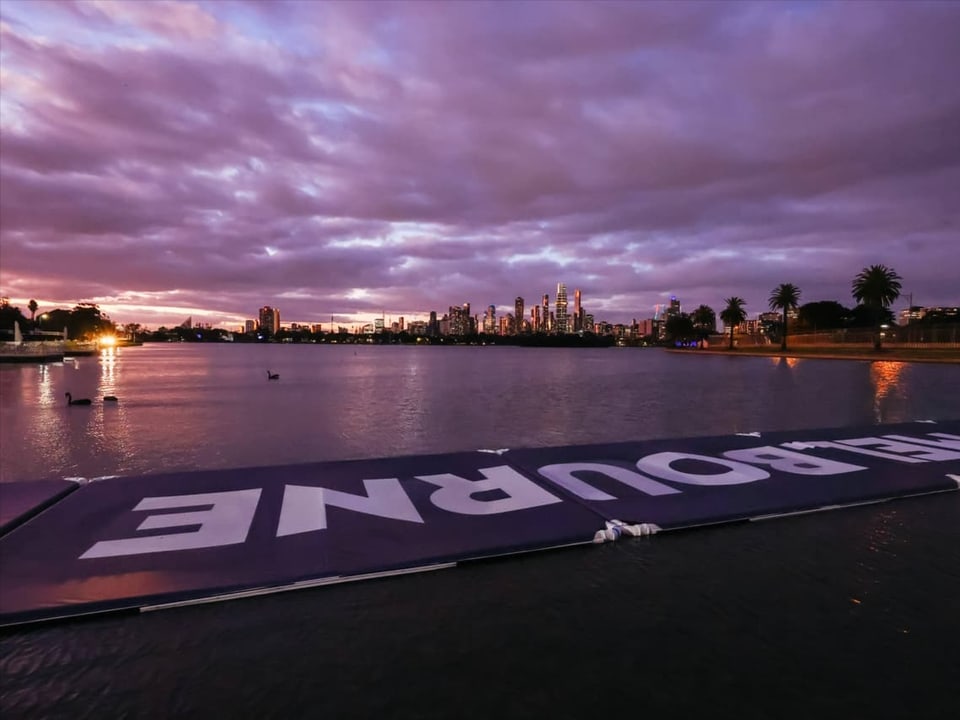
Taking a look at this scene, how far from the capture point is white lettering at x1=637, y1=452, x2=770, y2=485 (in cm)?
748

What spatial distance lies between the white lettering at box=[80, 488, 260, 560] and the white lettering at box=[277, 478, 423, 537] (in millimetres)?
393

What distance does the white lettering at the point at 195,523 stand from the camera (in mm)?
5027

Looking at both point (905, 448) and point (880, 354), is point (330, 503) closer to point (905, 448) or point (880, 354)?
point (905, 448)

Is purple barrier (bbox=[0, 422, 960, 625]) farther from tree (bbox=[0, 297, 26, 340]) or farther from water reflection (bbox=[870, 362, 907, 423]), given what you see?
tree (bbox=[0, 297, 26, 340])

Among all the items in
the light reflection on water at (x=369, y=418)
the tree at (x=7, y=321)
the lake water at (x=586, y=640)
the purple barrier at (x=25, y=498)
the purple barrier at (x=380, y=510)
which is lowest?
the light reflection on water at (x=369, y=418)

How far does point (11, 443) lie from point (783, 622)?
54.6ft

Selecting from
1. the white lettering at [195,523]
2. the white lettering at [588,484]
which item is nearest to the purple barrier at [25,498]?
the white lettering at [195,523]

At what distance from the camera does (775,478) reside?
765 centimetres

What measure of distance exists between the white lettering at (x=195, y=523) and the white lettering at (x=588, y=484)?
12.4 feet

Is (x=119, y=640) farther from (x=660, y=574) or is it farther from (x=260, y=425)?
(x=260, y=425)

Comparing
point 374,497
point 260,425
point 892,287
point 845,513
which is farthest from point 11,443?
point 892,287

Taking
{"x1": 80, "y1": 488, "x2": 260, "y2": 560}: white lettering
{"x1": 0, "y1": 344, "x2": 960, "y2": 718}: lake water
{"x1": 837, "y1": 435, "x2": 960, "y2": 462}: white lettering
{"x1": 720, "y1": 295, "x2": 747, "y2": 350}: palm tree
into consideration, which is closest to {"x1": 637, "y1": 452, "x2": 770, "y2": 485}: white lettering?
{"x1": 0, "y1": 344, "x2": 960, "y2": 718}: lake water

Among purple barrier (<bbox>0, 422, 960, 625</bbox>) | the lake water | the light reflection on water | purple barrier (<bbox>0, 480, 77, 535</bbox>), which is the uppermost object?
purple barrier (<bbox>0, 480, 77, 535</bbox>)

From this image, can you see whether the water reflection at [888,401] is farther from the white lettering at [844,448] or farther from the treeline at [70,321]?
the treeline at [70,321]
